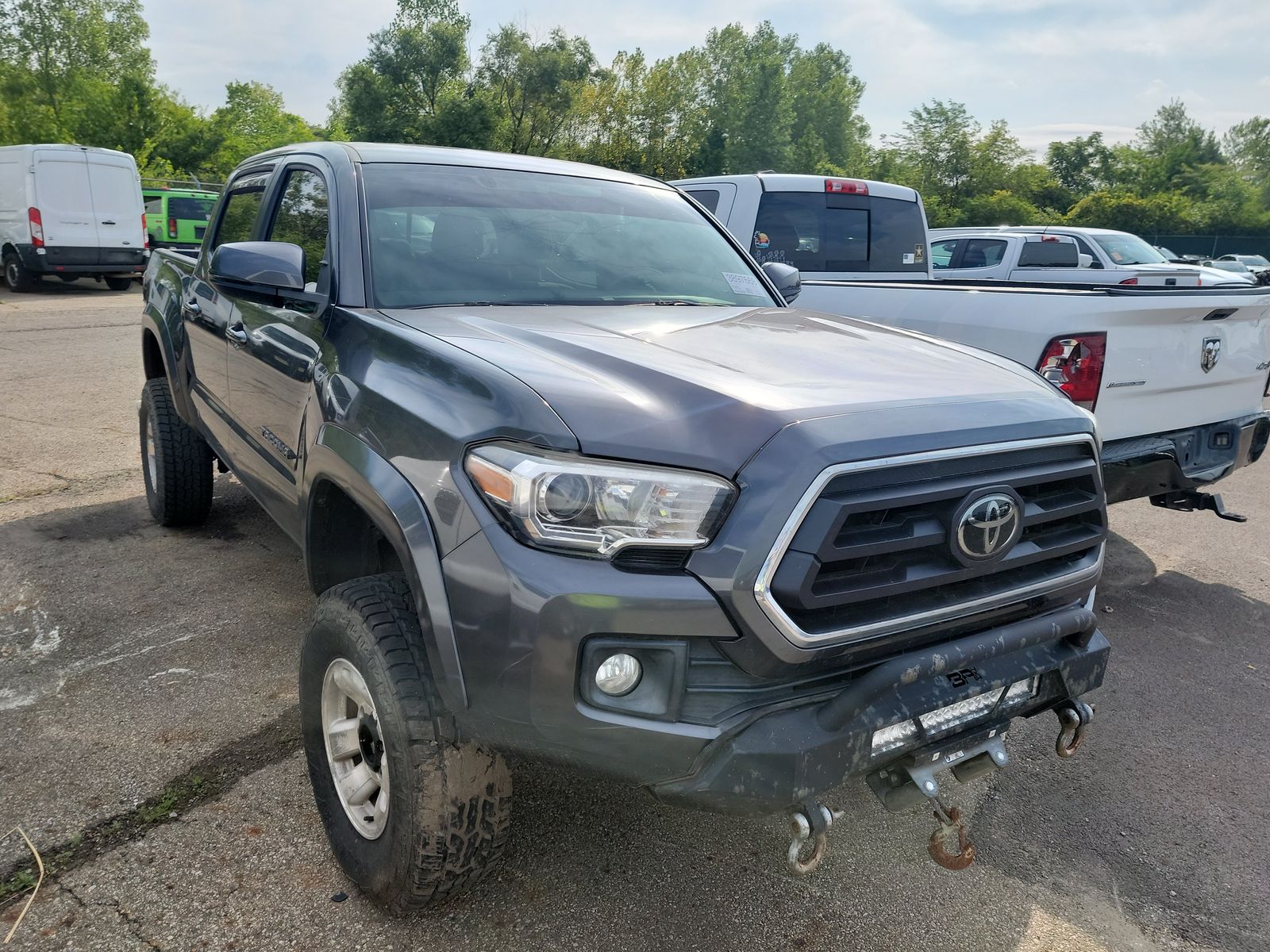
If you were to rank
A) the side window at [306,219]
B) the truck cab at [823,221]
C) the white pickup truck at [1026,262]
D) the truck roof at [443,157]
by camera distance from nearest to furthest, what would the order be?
the side window at [306,219] < the truck roof at [443,157] < the truck cab at [823,221] < the white pickup truck at [1026,262]

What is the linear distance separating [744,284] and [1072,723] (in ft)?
6.23

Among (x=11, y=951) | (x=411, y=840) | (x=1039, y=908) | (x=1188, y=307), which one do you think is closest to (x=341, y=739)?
(x=411, y=840)

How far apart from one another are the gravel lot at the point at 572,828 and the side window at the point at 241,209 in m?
1.57

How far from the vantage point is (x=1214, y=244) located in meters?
43.8

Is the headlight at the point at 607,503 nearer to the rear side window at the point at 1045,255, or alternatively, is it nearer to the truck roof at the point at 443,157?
the truck roof at the point at 443,157

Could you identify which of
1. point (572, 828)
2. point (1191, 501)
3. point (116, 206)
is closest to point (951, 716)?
point (572, 828)

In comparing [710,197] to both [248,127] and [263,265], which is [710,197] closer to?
[263,265]

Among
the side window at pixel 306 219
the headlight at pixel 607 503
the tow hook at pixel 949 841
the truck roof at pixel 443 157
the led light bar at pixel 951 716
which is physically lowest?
the tow hook at pixel 949 841

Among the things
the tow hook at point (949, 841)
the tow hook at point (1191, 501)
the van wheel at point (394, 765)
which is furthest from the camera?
the tow hook at point (1191, 501)

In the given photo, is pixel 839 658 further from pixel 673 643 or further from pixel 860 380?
pixel 860 380

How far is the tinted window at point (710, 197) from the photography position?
730 centimetres

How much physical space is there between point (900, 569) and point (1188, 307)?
2867 mm

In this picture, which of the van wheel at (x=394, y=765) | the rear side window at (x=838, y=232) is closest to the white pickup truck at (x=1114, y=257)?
the rear side window at (x=838, y=232)

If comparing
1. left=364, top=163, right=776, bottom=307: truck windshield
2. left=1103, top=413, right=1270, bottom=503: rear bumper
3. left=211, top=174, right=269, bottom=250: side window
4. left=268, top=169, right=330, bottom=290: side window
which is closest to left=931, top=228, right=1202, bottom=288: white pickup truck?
left=1103, top=413, right=1270, bottom=503: rear bumper
